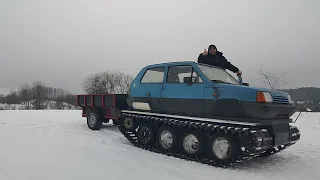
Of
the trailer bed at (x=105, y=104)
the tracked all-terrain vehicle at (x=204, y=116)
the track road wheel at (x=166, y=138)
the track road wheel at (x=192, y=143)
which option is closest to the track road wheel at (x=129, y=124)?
the tracked all-terrain vehicle at (x=204, y=116)

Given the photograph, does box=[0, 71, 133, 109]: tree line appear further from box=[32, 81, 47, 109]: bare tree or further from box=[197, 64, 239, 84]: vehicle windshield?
box=[197, 64, 239, 84]: vehicle windshield

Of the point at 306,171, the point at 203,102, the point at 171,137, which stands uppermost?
the point at 203,102

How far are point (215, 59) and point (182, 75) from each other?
1622mm

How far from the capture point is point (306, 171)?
5781 mm

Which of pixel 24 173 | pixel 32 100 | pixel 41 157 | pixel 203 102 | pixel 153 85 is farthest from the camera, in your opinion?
pixel 32 100

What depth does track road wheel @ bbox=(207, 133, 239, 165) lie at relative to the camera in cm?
583

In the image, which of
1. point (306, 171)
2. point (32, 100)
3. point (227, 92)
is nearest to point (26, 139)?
point (227, 92)

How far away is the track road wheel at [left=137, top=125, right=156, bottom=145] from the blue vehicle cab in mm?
528

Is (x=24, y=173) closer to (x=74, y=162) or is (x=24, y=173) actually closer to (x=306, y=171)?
(x=74, y=162)

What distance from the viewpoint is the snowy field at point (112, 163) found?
16.4 ft

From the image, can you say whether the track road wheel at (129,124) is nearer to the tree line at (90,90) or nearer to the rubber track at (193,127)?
the rubber track at (193,127)

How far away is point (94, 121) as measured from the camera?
10.6 metres

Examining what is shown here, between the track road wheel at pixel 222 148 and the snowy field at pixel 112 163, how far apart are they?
0.26 meters

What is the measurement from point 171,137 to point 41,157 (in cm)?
309
